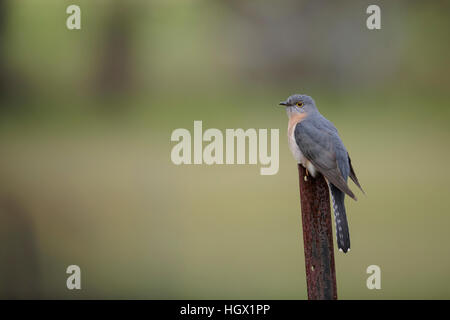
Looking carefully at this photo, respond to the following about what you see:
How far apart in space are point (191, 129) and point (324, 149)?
6399 mm

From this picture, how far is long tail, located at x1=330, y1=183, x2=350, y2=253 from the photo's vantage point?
2828mm

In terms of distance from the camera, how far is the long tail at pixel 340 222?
2.83 metres

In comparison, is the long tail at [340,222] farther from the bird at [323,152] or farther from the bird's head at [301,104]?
the bird's head at [301,104]

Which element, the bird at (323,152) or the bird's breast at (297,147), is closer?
the bird at (323,152)

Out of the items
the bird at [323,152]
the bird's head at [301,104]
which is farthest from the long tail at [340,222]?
the bird's head at [301,104]

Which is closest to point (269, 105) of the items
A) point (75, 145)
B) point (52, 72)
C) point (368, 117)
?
point (368, 117)

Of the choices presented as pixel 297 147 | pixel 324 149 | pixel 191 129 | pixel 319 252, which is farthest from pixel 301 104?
pixel 191 129

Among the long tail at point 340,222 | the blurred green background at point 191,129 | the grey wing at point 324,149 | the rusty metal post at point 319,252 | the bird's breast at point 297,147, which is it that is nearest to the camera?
the rusty metal post at point 319,252

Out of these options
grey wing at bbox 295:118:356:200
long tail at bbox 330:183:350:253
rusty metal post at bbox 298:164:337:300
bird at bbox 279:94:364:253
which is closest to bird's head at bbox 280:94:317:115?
bird at bbox 279:94:364:253

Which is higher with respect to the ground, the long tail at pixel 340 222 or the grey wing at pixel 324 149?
the grey wing at pixel 324 149

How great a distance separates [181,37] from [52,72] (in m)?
3.06

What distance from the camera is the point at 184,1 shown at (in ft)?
39.9

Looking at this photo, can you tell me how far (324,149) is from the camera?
312cm

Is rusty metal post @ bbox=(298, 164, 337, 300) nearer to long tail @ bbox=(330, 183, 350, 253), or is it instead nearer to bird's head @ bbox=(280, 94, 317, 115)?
long tail @ bbox=(330, 183, 350, 253)
